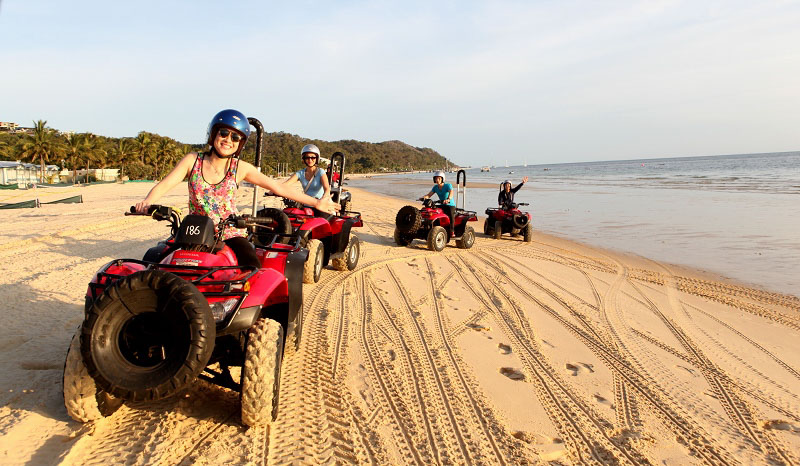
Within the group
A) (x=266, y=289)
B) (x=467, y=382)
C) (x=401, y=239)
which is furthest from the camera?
(x=401, y=239)

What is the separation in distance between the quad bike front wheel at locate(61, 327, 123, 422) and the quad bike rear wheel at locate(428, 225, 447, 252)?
314 inches

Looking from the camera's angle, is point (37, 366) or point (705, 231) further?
point (705, 231)

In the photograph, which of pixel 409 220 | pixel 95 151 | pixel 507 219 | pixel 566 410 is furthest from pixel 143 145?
pixel 566 410

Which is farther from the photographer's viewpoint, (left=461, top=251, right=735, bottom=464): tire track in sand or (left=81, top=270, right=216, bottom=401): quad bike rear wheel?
(left=461, top=251, right=735, bottom=464): tire track in sand

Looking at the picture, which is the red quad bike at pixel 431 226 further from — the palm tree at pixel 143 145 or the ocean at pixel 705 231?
the palm tree at pixel 143 145

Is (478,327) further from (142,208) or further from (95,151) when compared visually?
(95,151)

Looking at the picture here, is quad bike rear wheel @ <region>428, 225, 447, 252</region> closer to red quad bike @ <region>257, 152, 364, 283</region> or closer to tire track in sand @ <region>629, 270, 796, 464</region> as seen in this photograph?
red quad bike @ <region>257, 152, 364, 283</region>

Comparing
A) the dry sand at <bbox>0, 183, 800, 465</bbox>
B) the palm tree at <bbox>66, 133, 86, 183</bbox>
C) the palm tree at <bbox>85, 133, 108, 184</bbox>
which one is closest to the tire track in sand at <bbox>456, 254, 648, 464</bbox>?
the dry sand at <bbox>0, 183, 800, 465</bbox>

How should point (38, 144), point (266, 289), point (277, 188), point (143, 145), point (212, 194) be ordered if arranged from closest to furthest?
point (266, 289), point (212, 194), point (277, 188), point (38, 144), point (143, 145)

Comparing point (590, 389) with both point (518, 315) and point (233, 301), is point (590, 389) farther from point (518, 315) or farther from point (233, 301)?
point (233, 301)

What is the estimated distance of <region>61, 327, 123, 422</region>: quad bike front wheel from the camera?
8.85ft

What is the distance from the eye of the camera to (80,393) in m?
2.77

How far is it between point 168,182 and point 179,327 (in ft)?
4.31

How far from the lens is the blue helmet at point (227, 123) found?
133 inches
